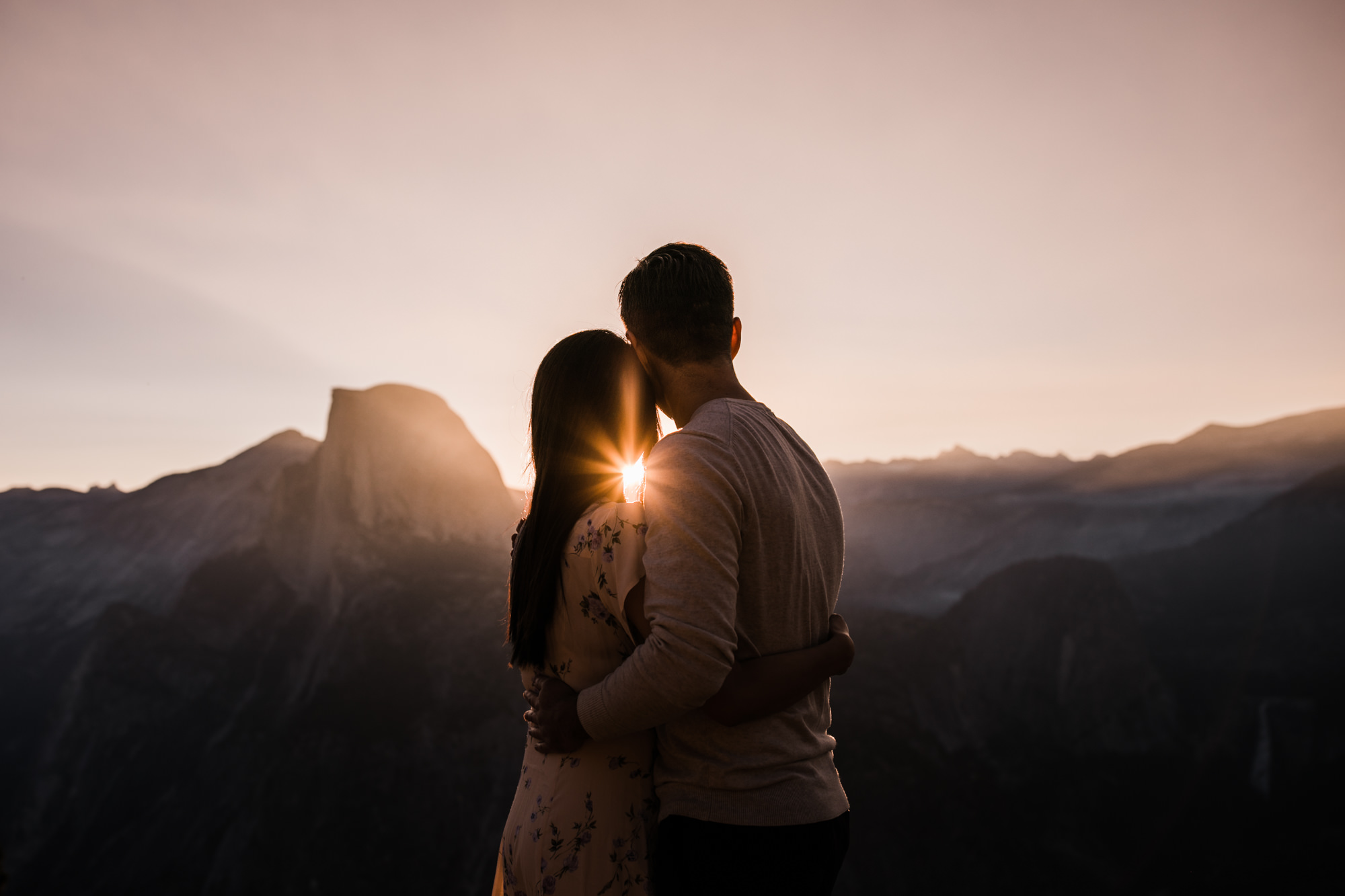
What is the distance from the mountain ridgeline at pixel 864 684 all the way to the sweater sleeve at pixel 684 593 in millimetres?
14028

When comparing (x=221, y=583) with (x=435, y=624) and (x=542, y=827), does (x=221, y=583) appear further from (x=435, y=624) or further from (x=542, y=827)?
(x=542, y=827)

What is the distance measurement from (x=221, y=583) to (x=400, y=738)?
37.2 ft

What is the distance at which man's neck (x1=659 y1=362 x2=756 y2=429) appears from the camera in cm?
195

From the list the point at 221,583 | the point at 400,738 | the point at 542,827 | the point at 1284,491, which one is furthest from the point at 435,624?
the point at 1284,491

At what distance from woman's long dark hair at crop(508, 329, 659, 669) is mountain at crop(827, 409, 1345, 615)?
50.5 ft

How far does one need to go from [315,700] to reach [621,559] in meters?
21.5

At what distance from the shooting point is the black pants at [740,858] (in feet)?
5.52

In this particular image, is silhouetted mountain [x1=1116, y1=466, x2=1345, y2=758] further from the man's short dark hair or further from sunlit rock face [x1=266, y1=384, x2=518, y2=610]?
the man's short dark hair

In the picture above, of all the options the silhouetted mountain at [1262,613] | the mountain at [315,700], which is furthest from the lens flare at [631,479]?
the silhouetted mountain at [1262,613]

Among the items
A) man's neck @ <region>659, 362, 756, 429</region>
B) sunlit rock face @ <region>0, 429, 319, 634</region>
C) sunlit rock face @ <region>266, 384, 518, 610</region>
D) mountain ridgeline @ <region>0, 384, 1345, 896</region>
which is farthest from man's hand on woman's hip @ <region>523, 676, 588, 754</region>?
sunlit rock face @ <region>0, 429, 319, 634</region>

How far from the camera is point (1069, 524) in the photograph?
23.0 metres

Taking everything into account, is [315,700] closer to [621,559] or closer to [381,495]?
[381,495]

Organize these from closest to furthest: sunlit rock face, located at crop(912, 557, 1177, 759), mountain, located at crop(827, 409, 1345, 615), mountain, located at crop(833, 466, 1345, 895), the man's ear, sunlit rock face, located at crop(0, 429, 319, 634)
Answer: the man's ear
mountain, located at crop(833, 466, 1345, 895)
sunlit rock face, located at crop(912, 557, 1177, 759)
mountain, located at crop(827, 409, 1345, 615)
sunlit rock face, located at crop(0, 429, 319, 634)

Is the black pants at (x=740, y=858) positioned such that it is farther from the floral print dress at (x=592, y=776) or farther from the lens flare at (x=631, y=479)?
the lens flare at (x=631, y=479)
